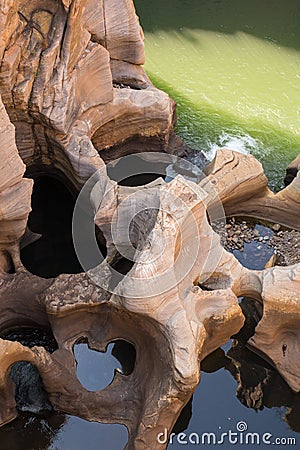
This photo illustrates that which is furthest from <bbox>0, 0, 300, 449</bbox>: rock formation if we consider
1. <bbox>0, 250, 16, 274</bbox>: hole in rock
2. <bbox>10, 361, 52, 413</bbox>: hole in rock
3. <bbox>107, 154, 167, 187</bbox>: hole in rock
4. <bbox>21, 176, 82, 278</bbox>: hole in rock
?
<bbox>107, 154, 167, 187</bbox>: hole in rock

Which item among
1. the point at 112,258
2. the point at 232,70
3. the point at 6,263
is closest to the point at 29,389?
the point at 6,263

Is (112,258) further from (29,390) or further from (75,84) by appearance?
(75,84)

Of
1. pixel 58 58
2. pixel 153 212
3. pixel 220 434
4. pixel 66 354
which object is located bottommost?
pixel 220 434

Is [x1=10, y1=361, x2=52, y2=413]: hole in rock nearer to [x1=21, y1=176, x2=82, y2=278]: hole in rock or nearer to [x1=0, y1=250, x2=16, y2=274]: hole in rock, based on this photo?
[x1=0, y1=250, x2=16, y2=274]: hole in rock

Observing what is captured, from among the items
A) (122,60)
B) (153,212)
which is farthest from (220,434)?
(122,60)

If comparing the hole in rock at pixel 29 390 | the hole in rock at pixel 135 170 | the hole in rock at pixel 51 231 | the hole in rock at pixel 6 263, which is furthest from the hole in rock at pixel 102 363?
the hole in rock at pixel 135 170

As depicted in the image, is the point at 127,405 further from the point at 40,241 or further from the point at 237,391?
the point at 40,241

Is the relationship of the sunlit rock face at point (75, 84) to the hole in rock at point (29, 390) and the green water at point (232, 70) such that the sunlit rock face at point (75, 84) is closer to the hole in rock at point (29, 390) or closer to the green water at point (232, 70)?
the green water at point (232, 70)
